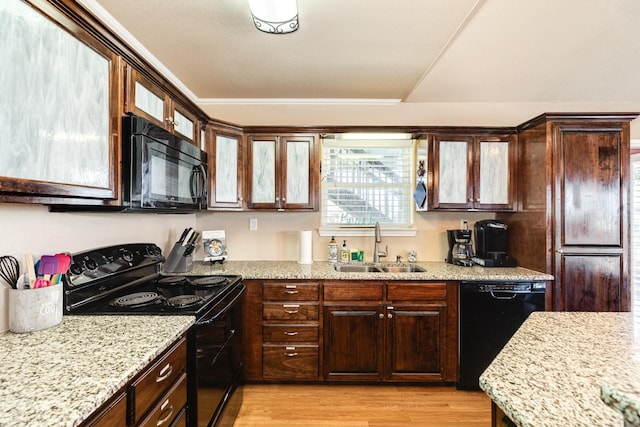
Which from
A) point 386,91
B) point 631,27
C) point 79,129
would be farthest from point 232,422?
point 631,27

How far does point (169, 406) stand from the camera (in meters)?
1.25

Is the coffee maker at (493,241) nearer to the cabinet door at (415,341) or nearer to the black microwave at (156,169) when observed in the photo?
the cabinet door at (415,341)

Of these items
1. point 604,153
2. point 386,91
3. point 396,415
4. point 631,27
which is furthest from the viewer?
point 386,91

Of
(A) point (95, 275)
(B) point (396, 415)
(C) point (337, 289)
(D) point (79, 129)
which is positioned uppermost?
(D) point (79, 129)

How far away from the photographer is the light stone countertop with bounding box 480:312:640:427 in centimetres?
69

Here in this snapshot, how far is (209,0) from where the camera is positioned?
1.69 m

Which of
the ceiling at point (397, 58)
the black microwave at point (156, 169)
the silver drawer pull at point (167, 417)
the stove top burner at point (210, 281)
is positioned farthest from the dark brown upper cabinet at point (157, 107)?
the silver drawer pull at point (167, 417)

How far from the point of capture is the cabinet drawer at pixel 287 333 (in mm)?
2381

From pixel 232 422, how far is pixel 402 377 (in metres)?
1.26

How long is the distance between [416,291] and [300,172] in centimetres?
138

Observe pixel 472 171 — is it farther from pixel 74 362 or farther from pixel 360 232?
pixel 74 362

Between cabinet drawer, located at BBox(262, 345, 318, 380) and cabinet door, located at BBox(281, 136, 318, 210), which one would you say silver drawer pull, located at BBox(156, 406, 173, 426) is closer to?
cabinet drawer, located at BBox(262, 345, 318, 380)

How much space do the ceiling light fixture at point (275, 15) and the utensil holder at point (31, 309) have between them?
63.6 inches

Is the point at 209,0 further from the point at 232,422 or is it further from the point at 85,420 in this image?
the point at 232,422
